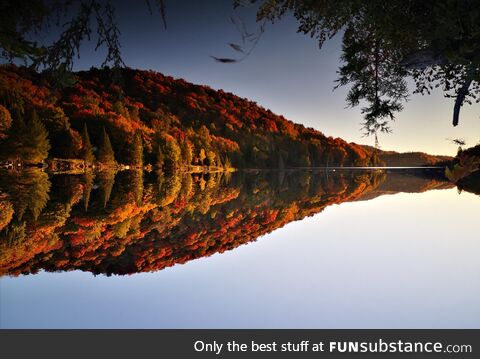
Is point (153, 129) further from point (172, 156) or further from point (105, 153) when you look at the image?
point (105, 153)

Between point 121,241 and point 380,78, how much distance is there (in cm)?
785

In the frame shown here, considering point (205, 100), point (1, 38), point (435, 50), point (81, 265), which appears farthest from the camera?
point (205, 100)

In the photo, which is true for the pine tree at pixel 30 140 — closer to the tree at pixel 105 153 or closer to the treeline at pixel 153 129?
the treeline at pixel 153 129

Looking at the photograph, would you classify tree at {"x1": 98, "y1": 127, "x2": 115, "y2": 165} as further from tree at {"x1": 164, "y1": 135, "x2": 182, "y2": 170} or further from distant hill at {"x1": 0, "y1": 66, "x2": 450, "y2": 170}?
tree at {"x1": 164, "y1": 135, "x2": 182, "y2": 170}

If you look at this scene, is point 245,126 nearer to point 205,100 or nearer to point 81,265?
point 205,100

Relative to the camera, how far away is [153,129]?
90812 mm

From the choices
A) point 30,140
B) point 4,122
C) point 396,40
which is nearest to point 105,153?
point 30,140

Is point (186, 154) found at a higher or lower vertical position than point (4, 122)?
lower

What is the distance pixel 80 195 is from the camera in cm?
1839

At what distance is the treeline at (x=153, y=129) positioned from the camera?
46.8 metres

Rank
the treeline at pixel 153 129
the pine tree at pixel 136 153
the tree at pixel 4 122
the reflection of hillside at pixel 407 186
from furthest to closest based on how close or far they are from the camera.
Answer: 1. the pine tree at pixel 136 153
2. the treeline at pixel 153 129
3. the tree at pixel 4 122
4. the reflection of hillside at pixel 407 186

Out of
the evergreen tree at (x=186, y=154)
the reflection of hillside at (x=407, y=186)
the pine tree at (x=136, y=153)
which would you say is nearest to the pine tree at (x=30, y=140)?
the pine tree at (x=136, y=153)

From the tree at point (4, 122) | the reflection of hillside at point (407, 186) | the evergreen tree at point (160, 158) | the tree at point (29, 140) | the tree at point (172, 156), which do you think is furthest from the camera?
the tree at point (172, 156)

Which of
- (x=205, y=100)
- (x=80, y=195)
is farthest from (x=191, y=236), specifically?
(x=205, y=100)
